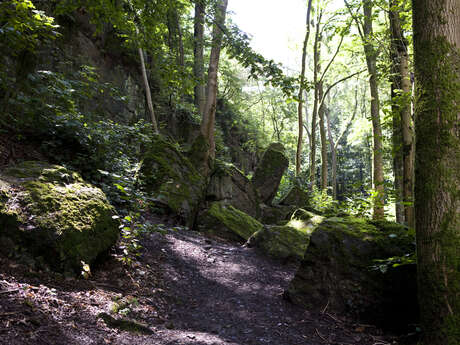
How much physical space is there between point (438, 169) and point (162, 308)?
3.14 metres

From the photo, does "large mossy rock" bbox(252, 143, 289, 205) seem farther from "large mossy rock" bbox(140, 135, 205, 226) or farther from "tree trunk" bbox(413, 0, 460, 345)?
"tree trunk" bbox(413, 0, 460, 345)

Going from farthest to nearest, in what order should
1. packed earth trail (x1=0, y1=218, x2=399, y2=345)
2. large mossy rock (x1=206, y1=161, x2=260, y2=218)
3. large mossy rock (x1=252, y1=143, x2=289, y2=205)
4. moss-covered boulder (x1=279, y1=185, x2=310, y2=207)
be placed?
large mossy rock (x1=252, y1=143, x2=289, y2=205) < moss-covered boulder (x1=279, y1=185, x2=310, y2=207) < large mossy rock (x1=206, y1=161, x2=260, y2=218) < packed earth trail (x1=0, y1=218, x2=399, y2=345)

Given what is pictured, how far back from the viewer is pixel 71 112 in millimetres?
5238

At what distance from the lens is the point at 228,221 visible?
8.31 meters

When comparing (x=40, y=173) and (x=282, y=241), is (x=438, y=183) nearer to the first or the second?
(x=40, y=173)

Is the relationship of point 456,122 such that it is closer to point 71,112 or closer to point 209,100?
point 71,112

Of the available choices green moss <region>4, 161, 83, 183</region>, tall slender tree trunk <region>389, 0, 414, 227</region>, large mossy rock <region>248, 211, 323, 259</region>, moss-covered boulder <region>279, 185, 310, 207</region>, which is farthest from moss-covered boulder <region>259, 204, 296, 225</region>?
green moss <region>4, 161, 83, 183</region>

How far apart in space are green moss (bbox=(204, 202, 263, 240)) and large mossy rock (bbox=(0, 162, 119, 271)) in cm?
460

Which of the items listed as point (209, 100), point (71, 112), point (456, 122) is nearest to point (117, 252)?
point (71, 112)

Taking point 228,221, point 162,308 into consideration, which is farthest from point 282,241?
point 162,308

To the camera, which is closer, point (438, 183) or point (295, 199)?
point (438, 183)

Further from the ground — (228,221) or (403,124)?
(403,124)

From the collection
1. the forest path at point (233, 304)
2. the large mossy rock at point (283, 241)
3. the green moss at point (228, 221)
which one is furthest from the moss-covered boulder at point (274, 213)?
the forest path at point (233, 304)

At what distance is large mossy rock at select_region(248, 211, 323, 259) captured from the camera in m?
6.29
